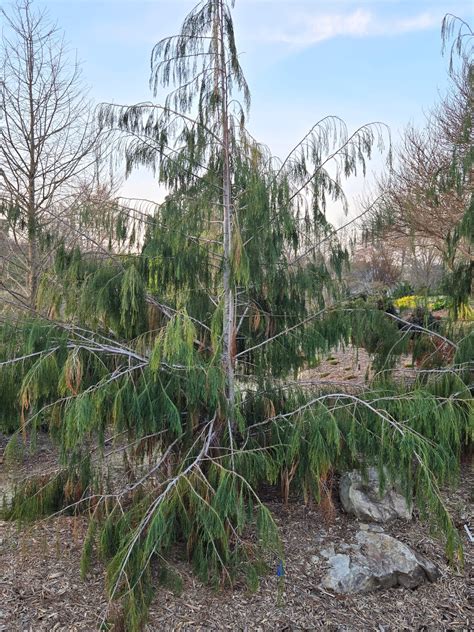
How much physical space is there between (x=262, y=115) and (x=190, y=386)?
6.80 feet

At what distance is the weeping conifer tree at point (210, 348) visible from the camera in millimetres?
2324

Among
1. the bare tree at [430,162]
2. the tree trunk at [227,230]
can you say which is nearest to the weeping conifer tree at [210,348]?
the tree trunk at [227,230]

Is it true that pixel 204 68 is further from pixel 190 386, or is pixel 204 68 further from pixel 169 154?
pixel 190 386

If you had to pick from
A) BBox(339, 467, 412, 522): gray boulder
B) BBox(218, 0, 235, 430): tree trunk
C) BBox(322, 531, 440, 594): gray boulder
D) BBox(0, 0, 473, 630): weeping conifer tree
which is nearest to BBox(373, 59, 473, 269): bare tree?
BBox(0, 0, 473, 630): weeping conifer tree

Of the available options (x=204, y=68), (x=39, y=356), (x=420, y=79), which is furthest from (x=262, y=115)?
(x=39, y=356)

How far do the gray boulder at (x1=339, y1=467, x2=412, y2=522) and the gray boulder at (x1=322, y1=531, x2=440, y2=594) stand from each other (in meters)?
0.32

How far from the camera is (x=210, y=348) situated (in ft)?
9.73

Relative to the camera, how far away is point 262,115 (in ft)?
10.1

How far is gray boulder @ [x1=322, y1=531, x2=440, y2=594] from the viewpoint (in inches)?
94.5

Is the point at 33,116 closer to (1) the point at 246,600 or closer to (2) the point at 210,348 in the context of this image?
(2) the point at 210,348

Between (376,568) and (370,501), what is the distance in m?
0.59

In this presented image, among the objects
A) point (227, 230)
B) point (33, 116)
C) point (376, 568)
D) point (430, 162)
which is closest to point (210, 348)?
point (227, 230)

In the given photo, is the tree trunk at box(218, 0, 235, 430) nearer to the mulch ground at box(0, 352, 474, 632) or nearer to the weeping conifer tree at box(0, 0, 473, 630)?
the weeping conifer tree at box(0, 0, 473, 630)

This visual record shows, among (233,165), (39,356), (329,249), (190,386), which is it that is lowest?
(190,386)
